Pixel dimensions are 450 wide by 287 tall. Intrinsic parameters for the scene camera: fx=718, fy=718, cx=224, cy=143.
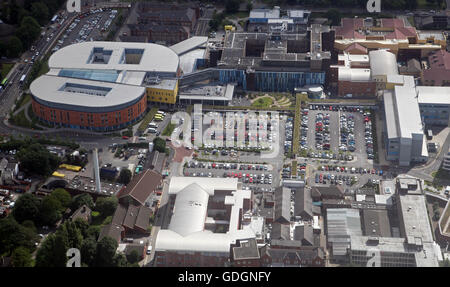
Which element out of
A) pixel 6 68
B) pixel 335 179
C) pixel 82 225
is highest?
pixel 6 68

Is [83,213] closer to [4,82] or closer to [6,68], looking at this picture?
[4,82]

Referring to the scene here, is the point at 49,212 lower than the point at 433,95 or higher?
lower

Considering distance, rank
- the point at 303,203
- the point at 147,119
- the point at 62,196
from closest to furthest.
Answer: the point at 303,203, the point at 62,196, the point at 147,119

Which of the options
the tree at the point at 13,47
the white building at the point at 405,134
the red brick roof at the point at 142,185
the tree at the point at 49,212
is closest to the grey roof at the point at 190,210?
the red brick roof at the point at 142,185

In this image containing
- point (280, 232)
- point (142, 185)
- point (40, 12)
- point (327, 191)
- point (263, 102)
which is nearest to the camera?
point (280, 232)

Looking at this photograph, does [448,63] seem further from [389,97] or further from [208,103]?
[208,103]

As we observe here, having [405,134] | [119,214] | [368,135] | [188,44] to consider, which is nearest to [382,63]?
[368,135]

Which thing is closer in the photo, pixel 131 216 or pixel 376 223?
pixel 376 223
